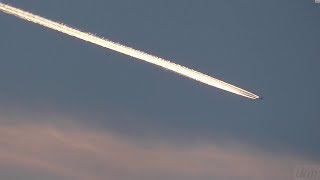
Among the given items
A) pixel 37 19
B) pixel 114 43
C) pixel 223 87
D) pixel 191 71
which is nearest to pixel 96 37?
pixel 114 43

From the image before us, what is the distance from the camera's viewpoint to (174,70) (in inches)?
865

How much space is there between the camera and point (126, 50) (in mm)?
21078

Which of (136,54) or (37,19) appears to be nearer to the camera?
(37,19)

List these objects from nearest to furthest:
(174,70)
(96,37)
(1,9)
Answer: (1,9) < (96,37) < (174,70)

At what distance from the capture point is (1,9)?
62.6ft

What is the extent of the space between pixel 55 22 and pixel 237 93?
769cm

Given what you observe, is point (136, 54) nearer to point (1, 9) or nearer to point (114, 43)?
point (114, 43)

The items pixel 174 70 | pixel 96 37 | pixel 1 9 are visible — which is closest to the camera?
pixel 1 9

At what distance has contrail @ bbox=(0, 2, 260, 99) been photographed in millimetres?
19359

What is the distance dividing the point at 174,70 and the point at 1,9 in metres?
6.69

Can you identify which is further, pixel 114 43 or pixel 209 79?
pixel 209 79

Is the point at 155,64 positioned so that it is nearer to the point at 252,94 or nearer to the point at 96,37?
the point at 96,37

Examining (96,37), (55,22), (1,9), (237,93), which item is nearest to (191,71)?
(237,93)

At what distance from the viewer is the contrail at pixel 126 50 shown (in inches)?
762
